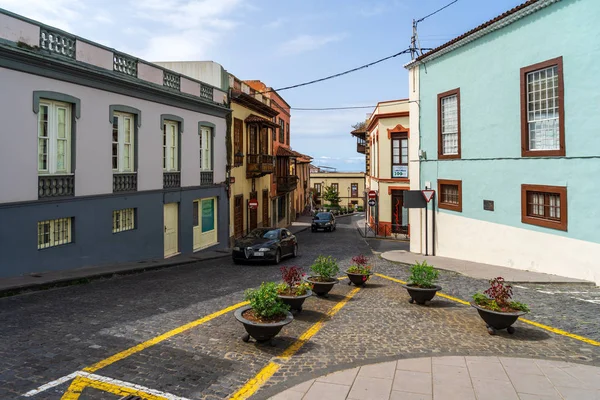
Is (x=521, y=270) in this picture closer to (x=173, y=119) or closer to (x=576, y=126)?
(x=576, y=126)

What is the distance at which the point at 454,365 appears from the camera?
6297 millimetres

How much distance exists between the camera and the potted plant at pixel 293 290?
8.41 meters

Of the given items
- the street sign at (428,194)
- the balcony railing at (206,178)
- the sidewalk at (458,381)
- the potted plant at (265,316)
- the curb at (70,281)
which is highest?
the balcony railing at (206,178)

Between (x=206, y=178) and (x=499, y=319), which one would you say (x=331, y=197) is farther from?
(x=499, y=319)

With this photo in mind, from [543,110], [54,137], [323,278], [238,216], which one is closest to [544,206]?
[543,110]

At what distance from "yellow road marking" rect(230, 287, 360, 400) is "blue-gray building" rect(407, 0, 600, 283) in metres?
7.94

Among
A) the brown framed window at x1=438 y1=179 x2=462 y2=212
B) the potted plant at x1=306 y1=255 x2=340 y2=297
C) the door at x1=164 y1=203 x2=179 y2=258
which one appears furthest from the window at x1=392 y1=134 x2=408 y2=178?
the potted plant at x1=306 y1=255 x2=340 y2=297

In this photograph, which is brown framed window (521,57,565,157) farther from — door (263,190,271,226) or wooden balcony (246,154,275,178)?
door (263,190,271,226)

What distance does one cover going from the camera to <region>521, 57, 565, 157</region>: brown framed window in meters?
12.8

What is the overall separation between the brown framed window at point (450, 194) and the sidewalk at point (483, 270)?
2199 mm

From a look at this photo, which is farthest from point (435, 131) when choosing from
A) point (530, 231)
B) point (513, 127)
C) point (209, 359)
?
point (209, 359)

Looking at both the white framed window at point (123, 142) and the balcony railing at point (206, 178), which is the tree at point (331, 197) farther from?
the white framed window at point (123, 142)

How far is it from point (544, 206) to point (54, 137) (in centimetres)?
1506

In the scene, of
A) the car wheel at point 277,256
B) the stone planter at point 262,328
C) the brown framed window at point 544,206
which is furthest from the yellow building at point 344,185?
the stone planter at point 262,328
